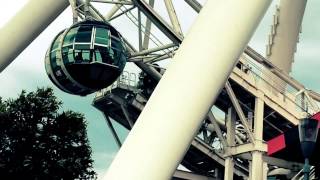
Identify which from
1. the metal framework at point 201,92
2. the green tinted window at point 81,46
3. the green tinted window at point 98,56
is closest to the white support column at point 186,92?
the metal framework at point 201,92

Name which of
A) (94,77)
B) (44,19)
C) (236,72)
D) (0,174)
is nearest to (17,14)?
(44,19)

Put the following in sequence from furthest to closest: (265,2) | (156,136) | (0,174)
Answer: (0,174), (265,2), (156,136)

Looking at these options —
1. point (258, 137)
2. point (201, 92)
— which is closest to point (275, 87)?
point (258, 137)

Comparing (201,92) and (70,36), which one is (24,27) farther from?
(201,92)

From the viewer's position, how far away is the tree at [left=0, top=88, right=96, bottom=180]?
56.0 m

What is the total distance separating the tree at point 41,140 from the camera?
5597 cm

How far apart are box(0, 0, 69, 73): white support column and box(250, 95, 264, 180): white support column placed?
1465 centimetres

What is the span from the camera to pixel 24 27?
38500 mm

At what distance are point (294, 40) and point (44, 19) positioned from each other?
2354cm

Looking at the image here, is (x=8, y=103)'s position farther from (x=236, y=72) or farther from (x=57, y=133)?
(x=236, y=72)

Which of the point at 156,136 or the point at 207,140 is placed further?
the point at 207,140

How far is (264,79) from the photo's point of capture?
1889 inches

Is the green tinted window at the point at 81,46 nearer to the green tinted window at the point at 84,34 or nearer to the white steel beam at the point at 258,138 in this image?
the green tinted window at the point at 84,34

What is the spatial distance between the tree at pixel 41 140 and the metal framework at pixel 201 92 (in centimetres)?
407
